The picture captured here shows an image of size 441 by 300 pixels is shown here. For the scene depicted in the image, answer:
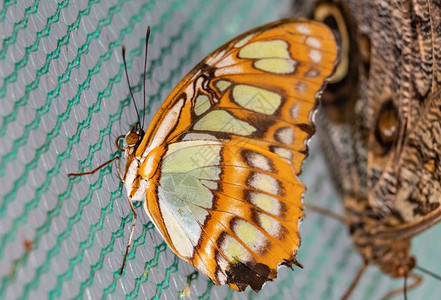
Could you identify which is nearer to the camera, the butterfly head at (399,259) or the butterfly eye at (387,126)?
the butterfly eye at (387,126)

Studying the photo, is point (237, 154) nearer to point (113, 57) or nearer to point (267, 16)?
point (113, 57)

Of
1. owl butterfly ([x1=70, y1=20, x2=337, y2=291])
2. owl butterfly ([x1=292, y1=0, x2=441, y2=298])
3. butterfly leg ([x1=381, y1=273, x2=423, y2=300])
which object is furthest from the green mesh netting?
butterfly leg ([x1=381, y1=273, x2=423, y2=300])

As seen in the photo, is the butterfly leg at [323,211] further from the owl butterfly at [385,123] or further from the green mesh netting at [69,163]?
the green mesh netting at [69,163]

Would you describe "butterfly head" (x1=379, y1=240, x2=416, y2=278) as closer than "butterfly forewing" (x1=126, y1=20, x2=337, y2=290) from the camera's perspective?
→ No

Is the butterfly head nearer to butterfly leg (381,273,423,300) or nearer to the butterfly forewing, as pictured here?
butterfly leg (381,273,423,300)

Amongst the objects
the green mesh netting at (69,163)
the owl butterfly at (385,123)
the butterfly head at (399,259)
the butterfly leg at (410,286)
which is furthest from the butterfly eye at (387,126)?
the green mesh netting at (69,163)

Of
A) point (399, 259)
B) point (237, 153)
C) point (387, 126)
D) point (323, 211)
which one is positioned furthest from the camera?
point (323, 211)

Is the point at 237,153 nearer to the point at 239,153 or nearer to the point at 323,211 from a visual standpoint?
the point at 239,153

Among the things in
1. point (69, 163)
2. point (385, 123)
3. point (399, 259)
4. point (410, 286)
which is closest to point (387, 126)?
point (385, 123)
